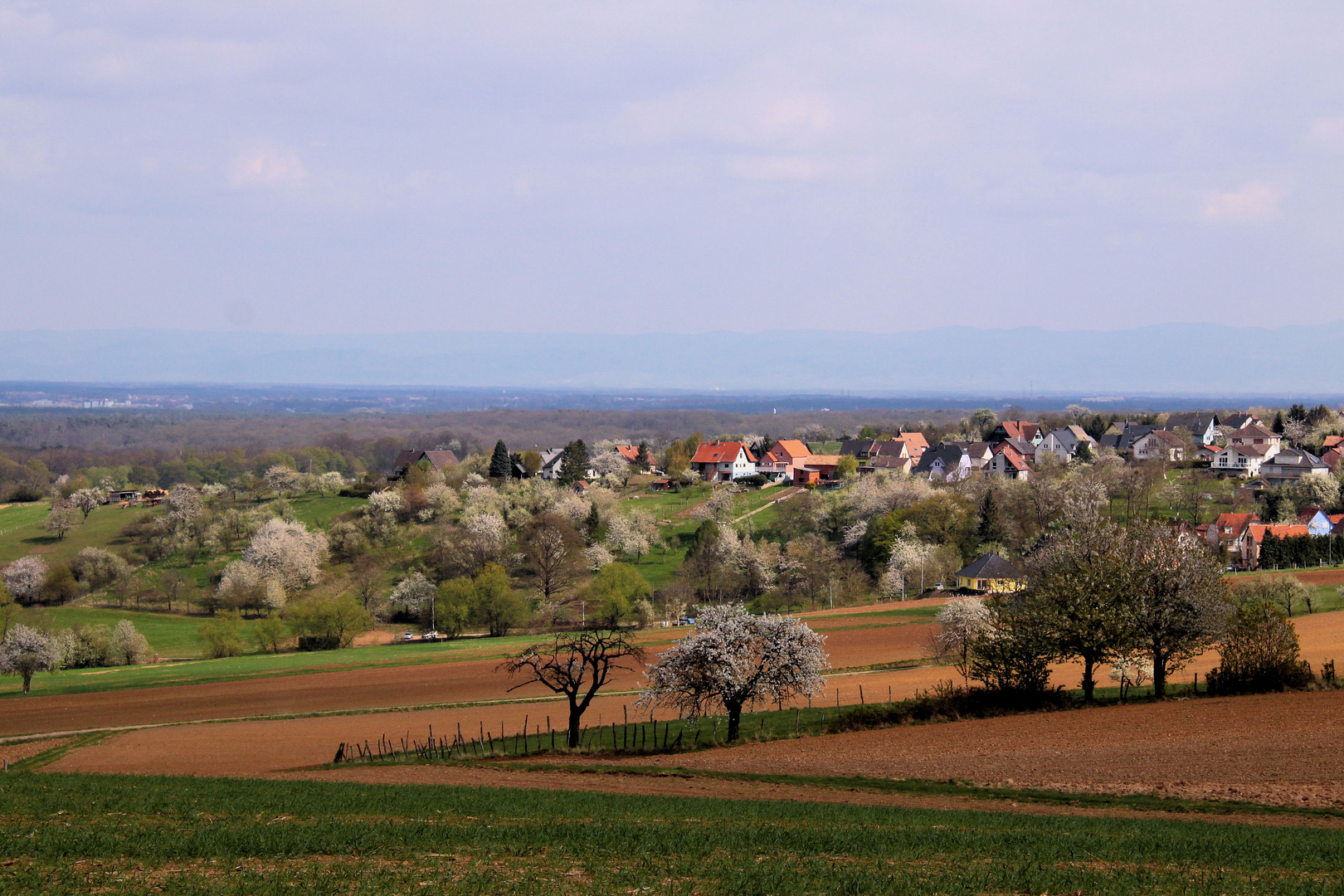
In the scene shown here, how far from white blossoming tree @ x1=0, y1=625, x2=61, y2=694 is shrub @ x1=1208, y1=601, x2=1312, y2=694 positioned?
55006mm

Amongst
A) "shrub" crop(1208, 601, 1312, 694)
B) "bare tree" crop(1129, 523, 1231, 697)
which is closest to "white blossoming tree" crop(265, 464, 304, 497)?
"bare tree" crop(1129, 523, 1231, 697)

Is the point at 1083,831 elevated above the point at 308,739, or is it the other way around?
the point at 1083,831

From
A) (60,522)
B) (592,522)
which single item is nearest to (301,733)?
(592,522)

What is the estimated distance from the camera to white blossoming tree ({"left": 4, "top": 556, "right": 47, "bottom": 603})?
270ft

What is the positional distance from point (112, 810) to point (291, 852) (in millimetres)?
5887

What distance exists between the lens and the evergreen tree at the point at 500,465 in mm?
116750

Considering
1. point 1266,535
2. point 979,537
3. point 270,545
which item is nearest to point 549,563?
point 270,545

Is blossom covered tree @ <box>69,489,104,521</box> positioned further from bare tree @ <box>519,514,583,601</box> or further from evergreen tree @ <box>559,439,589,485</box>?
bare tree @ <box>519,514,583,601</box>

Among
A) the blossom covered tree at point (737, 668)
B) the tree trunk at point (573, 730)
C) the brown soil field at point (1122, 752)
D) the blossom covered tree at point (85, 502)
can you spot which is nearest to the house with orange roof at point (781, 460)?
the blossom covered tree at point (85, 502)

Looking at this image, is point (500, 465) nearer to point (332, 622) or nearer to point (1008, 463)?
point (332, 622)

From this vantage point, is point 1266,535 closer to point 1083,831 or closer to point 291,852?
point 1083,831

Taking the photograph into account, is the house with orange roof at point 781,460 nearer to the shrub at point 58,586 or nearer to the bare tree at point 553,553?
the bare tree at point 553,553

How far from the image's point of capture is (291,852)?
15.9 meters

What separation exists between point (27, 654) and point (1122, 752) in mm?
54505
